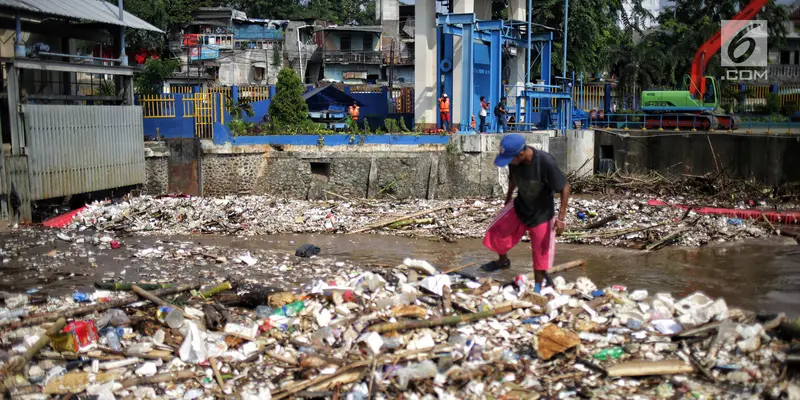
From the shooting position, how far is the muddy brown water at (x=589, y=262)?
27.7ft

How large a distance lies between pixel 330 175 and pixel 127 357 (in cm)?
1264

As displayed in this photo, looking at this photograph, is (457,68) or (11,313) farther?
(457,68)

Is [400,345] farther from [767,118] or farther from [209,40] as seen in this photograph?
[209,40]

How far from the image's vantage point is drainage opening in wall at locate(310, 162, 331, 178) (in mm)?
18031

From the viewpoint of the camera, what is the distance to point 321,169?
1819 centimetres

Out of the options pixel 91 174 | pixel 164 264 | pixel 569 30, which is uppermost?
pixel 569 30

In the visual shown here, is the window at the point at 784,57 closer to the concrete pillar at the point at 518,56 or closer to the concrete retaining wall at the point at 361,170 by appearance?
the concrete pillar at the point at 518,56

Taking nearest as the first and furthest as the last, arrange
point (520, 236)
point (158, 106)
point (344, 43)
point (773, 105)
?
1. point (520, 236)
2. point (158, 106)
3. point (773, 105)
4. point (344, 43)

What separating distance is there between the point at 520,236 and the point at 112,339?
3.75m

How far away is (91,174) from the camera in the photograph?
14305 millimetres

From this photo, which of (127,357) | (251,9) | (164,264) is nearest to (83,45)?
(251,9)

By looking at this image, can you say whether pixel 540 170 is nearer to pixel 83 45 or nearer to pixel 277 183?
pixel 277 183

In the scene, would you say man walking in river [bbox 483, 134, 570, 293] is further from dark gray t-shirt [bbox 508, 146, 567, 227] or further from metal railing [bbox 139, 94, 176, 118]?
metal railing [bbox 139, 94, 176, 118]

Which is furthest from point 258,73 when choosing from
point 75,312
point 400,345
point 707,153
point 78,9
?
point 400,345
